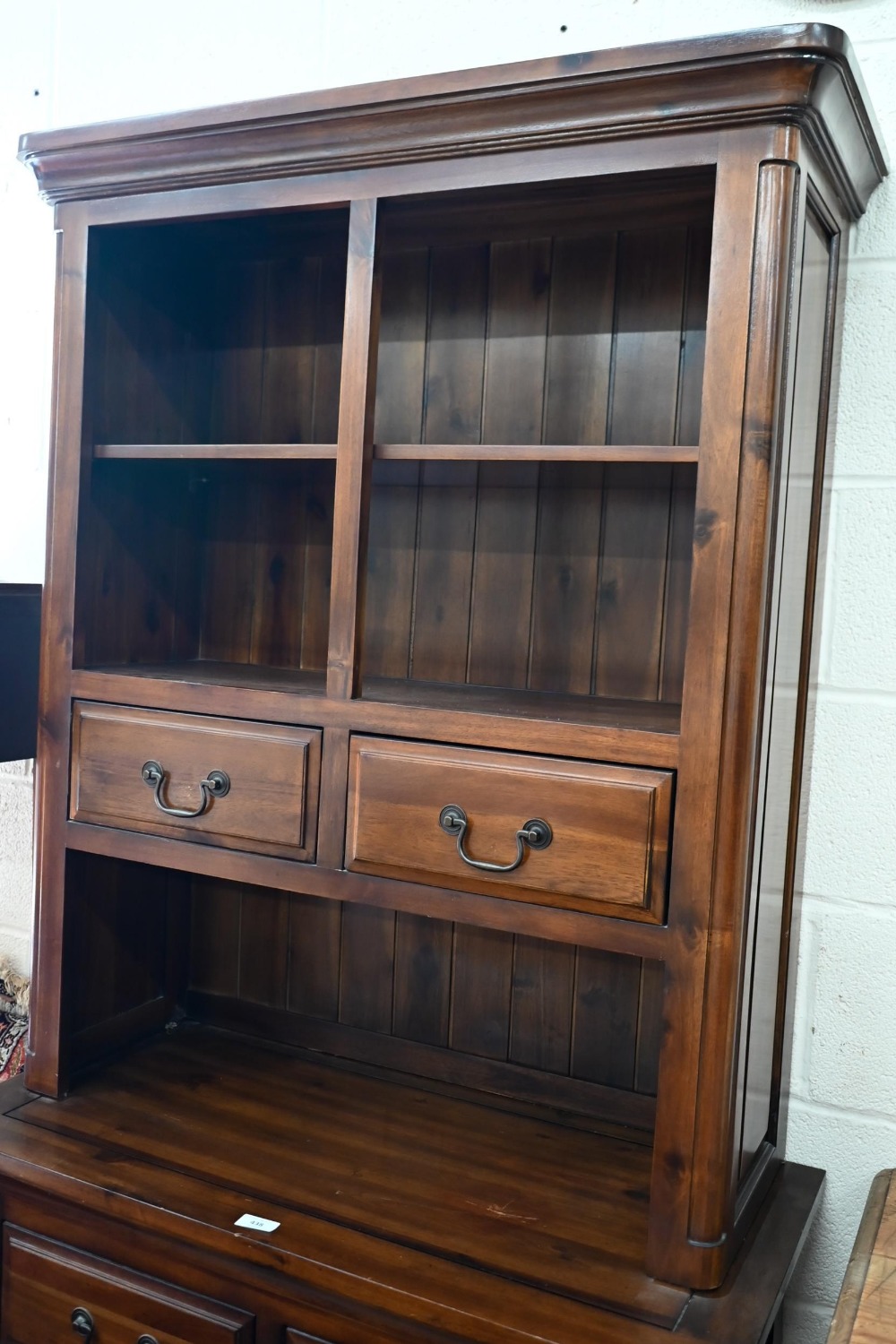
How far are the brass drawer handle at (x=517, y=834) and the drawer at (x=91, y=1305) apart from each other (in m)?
0.61

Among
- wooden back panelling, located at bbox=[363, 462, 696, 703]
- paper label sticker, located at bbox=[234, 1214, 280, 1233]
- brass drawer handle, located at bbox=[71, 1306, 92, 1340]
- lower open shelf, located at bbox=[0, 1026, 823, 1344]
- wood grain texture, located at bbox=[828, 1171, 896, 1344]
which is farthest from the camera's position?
wooden back panelling, located at bbox=[363, 462, 696, 703]

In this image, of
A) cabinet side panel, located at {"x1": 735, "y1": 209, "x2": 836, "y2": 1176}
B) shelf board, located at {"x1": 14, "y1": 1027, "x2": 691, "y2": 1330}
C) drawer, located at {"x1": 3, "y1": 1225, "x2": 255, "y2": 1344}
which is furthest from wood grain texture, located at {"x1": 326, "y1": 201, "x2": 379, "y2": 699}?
→ drawer, located at {"x1": 3, "y1": 1225, "x2": 255, "y2": 1344}

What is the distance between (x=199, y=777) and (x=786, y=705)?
0.79 metres

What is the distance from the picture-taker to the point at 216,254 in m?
1.88

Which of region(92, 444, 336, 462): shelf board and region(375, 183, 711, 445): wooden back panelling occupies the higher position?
region(375, 183, 711, 445): wooden back panelling

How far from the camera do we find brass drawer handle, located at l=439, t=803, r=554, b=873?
4.43ft

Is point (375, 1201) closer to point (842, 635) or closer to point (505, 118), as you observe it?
point (842, 635)

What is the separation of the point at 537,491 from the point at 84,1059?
113 cm

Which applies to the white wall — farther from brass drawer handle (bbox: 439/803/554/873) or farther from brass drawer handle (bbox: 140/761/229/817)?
brass drawer handle (bbox: 140/761/229/817)

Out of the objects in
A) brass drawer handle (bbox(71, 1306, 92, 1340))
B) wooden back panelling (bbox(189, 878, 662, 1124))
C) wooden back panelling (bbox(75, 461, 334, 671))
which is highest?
wooden back panelling (bbox(75, 461, 334, 671))

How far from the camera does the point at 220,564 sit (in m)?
1.95

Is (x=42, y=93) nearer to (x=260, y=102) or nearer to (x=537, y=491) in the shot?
(x=260, y=102)

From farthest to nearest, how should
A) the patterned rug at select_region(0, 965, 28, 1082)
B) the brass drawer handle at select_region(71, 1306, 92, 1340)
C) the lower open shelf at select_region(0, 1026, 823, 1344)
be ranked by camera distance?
the patterned rug at select_region(0, 965, 28, 1082) < the brass drawer handle at select_region(71, 1306, 92, 1340) < the lower open shelf at select_region(0, 1026, 823, 1344)

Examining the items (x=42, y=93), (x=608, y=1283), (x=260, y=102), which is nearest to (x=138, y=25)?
(x=42, y=93)
